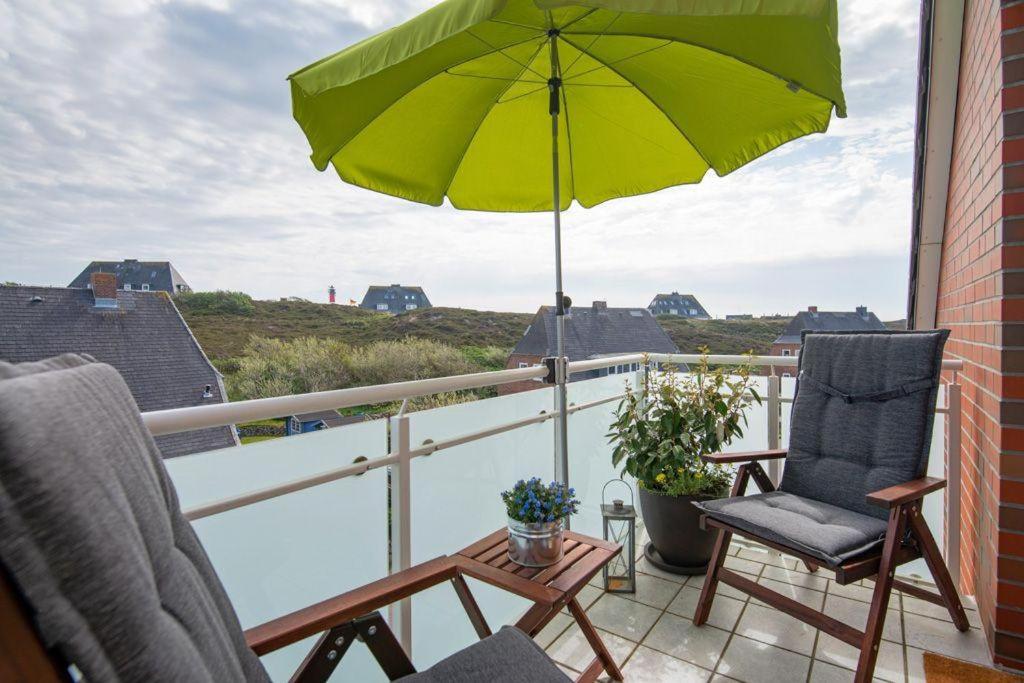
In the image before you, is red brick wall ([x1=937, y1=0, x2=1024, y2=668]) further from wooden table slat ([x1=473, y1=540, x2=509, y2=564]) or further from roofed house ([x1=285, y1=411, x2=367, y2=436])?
roofed house ([x1=285, y1=411, x2=367, y2=436])

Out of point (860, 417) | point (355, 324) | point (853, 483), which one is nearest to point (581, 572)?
→ point (853, 483)

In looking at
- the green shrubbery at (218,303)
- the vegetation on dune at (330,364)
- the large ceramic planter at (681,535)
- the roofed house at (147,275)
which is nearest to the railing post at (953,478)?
the large ceramic planter at (681,535)

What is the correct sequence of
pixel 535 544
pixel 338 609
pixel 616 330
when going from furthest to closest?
pixel 616 330 → pixel 535 544 → pixel 338 609

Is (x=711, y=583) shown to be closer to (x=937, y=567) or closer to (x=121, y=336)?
(x=937, y=567)

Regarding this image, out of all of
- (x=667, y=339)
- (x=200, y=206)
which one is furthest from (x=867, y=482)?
(x=200, y=206)

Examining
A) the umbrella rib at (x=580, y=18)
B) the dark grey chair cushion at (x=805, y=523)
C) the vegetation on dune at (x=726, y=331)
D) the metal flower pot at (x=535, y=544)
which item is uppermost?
the umbrella rib at (x=580, y=18)

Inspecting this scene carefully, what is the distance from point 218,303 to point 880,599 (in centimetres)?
1731

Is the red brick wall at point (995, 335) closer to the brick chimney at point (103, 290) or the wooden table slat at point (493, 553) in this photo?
the wooden table slat at point (493, 553)

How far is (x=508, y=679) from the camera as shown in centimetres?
121

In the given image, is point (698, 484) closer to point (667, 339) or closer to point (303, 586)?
point (303, 586)

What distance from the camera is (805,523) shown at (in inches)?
83.5

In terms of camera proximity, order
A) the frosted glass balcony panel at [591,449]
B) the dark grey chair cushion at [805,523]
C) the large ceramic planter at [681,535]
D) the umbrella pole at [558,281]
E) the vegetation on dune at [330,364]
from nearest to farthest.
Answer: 1. the dark grey chair cushion at [805,523]
2. the umbrella pole at [558,281]
3. the large ceramic planter at [681,535]
4. the frosted glass balcony panel at [591,449]
5. the vegetation on dune at [330,364]

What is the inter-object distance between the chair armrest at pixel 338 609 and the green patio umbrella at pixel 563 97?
1131mm

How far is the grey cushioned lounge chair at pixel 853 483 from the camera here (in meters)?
1.97
